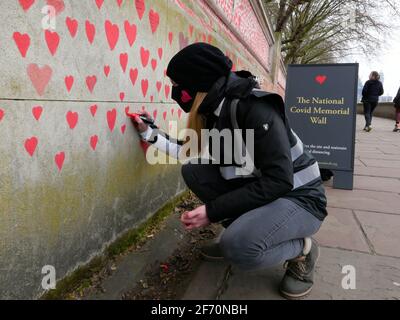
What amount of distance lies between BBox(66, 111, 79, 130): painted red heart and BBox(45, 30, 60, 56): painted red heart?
12.3 inches

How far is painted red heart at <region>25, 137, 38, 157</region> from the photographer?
1546mm

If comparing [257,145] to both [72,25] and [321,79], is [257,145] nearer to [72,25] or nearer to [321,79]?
[72,25]

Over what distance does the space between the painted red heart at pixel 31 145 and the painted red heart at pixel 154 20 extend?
1.40 meters

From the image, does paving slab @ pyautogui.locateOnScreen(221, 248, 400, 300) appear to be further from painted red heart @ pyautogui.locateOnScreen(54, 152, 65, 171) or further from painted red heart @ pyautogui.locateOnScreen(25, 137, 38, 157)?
painted red heart @ pyautogui.locateOnScreen(25, 137, 38, 157)

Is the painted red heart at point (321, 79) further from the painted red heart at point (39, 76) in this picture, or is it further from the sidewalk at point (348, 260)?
the painted red heart at point (39, 76)

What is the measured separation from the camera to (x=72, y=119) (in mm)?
1821

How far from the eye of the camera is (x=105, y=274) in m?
2.15

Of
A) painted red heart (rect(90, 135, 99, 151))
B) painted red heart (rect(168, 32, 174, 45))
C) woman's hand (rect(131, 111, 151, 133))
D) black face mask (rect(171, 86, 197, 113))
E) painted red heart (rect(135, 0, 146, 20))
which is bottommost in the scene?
painted red heart (rect(90, 135, 99, 151))

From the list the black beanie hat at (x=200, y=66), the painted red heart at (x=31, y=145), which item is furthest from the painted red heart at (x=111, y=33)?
the painted red heart at (x=31, y=145)

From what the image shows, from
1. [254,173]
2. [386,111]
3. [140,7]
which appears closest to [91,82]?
[140,7]

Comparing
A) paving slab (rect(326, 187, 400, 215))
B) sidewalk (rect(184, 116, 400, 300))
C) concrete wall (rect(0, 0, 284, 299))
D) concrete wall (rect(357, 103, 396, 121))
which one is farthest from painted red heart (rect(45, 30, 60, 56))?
concrete wall (rect(357, 103, 396, 121))

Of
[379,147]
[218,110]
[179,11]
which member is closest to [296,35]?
[379,147]

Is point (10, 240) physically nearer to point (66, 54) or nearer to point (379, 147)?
point (66, 54)

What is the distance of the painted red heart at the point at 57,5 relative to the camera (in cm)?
159
